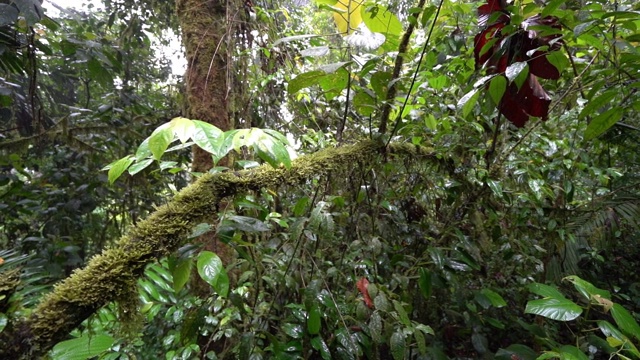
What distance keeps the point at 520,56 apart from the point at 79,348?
1.50m

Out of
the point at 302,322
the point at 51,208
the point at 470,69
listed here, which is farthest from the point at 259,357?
the point at 51,208

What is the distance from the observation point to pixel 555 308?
2.58 ft

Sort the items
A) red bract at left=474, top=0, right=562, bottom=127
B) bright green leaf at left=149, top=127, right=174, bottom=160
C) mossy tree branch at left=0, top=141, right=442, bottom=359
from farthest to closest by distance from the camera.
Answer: red bract at left=474, top=0, right=562, bottom=127 < bright green leaf at left=149, top=127, right=174, bottom=160 < mossy tree branch at left=0, top=141, right=442, bottom=359

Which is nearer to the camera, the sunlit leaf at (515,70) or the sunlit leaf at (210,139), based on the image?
the sunlit leaf at (210,139)

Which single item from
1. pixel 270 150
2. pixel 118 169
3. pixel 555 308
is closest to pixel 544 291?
pixel 555 308

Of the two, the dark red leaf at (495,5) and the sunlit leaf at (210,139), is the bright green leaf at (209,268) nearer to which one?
the sunlit leaf at (210,139)

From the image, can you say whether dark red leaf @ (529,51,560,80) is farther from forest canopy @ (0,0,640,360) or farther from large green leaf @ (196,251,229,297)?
large green leaf @ (196,251,229,297)

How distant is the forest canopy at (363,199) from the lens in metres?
0.75

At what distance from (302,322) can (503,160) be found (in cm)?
104

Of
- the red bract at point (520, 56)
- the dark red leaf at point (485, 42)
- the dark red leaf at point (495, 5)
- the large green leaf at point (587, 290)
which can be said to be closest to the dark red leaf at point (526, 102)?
the red bract at point (520, 56)

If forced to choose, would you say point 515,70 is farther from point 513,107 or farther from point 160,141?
point 160,141

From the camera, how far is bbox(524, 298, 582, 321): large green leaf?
77 cm

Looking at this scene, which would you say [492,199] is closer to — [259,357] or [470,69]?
[470,69]

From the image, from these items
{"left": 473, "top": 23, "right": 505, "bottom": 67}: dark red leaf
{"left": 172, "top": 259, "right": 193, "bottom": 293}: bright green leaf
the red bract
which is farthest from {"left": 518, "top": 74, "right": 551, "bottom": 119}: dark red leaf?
{"left": 172, "top": 259, "right": 193, "bottom": 293}: bright green leaf
